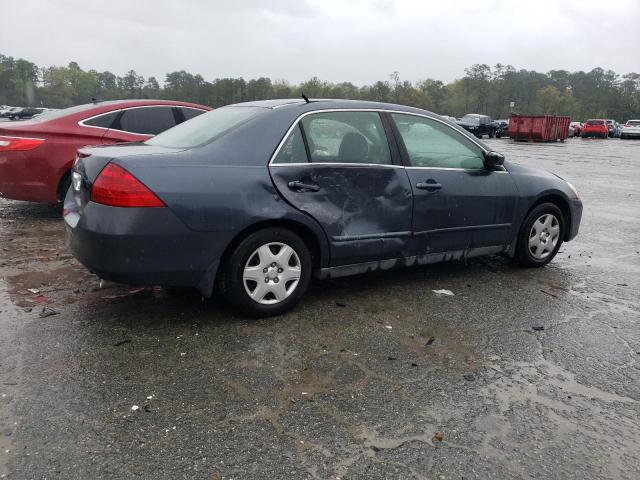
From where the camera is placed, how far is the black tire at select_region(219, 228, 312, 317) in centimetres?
369

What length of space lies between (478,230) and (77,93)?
13185cm

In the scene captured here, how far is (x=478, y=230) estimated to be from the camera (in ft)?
16.1

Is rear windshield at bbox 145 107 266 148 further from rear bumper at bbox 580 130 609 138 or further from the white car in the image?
rear bumper at bbox 580 130 609 138

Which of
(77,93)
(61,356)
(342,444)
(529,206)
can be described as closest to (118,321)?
(61,356)

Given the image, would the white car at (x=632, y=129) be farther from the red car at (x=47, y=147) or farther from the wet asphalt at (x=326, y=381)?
the red car at (x=47, y=147)

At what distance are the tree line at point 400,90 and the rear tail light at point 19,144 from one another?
6500 cm

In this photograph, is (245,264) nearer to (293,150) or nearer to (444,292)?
(293,150)

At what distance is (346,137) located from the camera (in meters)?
4.20

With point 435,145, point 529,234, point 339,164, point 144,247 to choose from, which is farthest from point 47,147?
point 529,234

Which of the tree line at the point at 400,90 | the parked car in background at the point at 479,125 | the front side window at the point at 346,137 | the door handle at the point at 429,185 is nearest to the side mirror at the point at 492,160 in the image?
the door handle at the point at 429,185

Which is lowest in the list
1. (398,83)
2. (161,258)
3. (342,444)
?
(342,444)

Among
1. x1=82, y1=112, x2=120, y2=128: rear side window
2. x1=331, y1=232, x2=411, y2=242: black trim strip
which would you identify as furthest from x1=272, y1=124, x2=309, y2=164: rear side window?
x1=82, y1=112, x2=120, y2=128: rear side window

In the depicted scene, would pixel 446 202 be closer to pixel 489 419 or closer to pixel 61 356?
pixel 489 419

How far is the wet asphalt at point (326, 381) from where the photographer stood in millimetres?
2428
